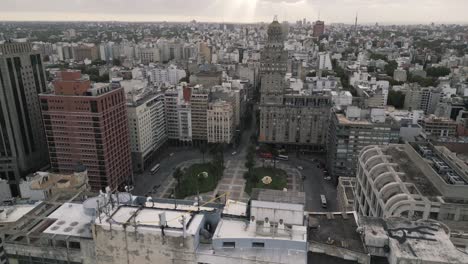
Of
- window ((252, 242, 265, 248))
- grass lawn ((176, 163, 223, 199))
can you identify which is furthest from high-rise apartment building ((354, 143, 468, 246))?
grass lawn ((176, 163, 223, 199))

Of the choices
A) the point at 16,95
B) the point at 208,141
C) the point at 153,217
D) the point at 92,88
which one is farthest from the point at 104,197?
the point at 208,141

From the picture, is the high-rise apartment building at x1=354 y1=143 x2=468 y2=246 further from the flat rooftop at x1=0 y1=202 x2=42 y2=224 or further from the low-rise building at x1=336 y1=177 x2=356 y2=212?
the flat rooftop at x1=0 y1=202 x2=42 y2=224

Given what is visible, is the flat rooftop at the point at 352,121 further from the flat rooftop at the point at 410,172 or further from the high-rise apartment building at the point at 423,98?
the high-rise apartment building at the point at 423,98

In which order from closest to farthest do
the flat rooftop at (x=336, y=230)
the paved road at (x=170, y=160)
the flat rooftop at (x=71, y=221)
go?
the flat rooftop at (x=336, y=230) → the flat rooftop at (x=71, y=221) → the paved road at (x=170, y=160)

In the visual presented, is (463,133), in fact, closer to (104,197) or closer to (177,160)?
(177,160)

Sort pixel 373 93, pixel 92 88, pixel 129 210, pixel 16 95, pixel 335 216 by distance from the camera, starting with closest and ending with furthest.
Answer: pixel 129 210 → pixel 335 216 → pixel 92 88 → pixel 16 95 → pixel 373 93

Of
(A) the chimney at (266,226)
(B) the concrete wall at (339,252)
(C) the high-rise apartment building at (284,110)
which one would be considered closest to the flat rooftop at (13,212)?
(A) the chimney at (266,226)
